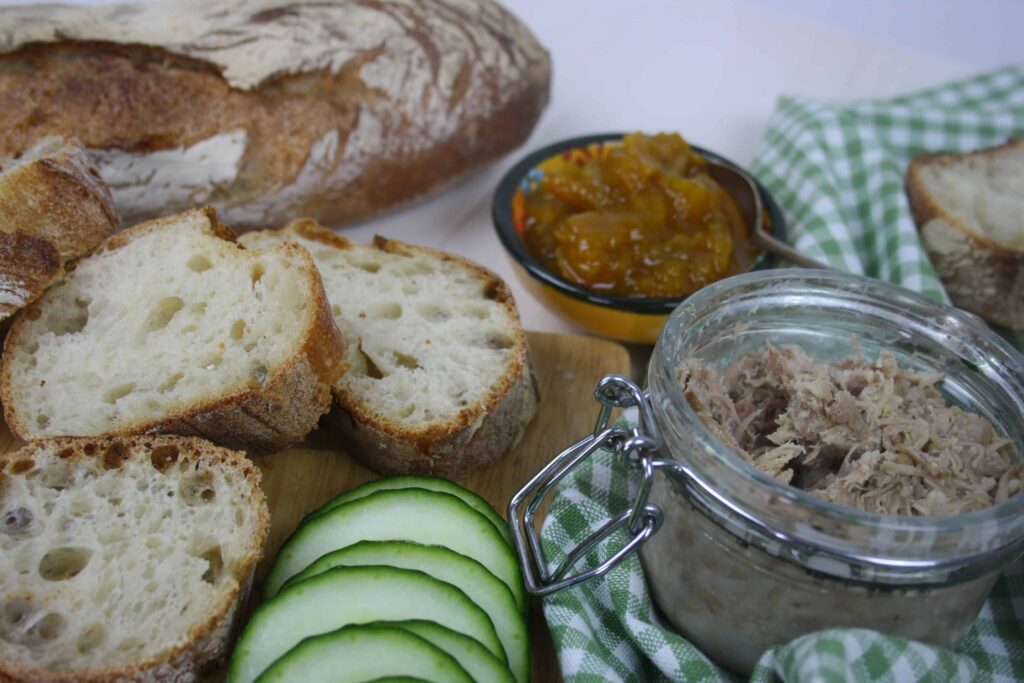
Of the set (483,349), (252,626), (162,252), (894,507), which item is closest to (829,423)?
(894,507)

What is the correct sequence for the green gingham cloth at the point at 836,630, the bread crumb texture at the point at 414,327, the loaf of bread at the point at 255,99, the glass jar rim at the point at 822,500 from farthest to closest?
the loaf of bread at the point at 255,99, the bread crumb texture at the point at 414,327, the green gingham cloth at the point at 836,630, the glass jar rim at the point at 822,500

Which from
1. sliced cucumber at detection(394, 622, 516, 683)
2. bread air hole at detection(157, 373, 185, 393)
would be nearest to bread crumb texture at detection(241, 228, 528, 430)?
bread air hole at detection(157, 373, 185, 393)

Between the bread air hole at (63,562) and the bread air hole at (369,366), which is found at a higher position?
the bread air hole at (369,366)

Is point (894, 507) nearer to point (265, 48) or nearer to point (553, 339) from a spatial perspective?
point (553, 339)

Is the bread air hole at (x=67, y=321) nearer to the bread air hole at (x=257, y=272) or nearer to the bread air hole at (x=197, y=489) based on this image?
the bread air hole at (x=257, y=272)

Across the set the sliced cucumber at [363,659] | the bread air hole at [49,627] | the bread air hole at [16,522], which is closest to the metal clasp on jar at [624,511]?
the sliced cucumber at [363,659]

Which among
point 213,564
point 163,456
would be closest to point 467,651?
point 213,564

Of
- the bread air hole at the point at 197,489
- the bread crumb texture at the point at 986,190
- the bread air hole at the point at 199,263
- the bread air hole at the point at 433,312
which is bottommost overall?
the bread air hole at the point at 197,489

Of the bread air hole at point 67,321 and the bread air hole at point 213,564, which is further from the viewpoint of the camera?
the bread air hole at point 67,321
